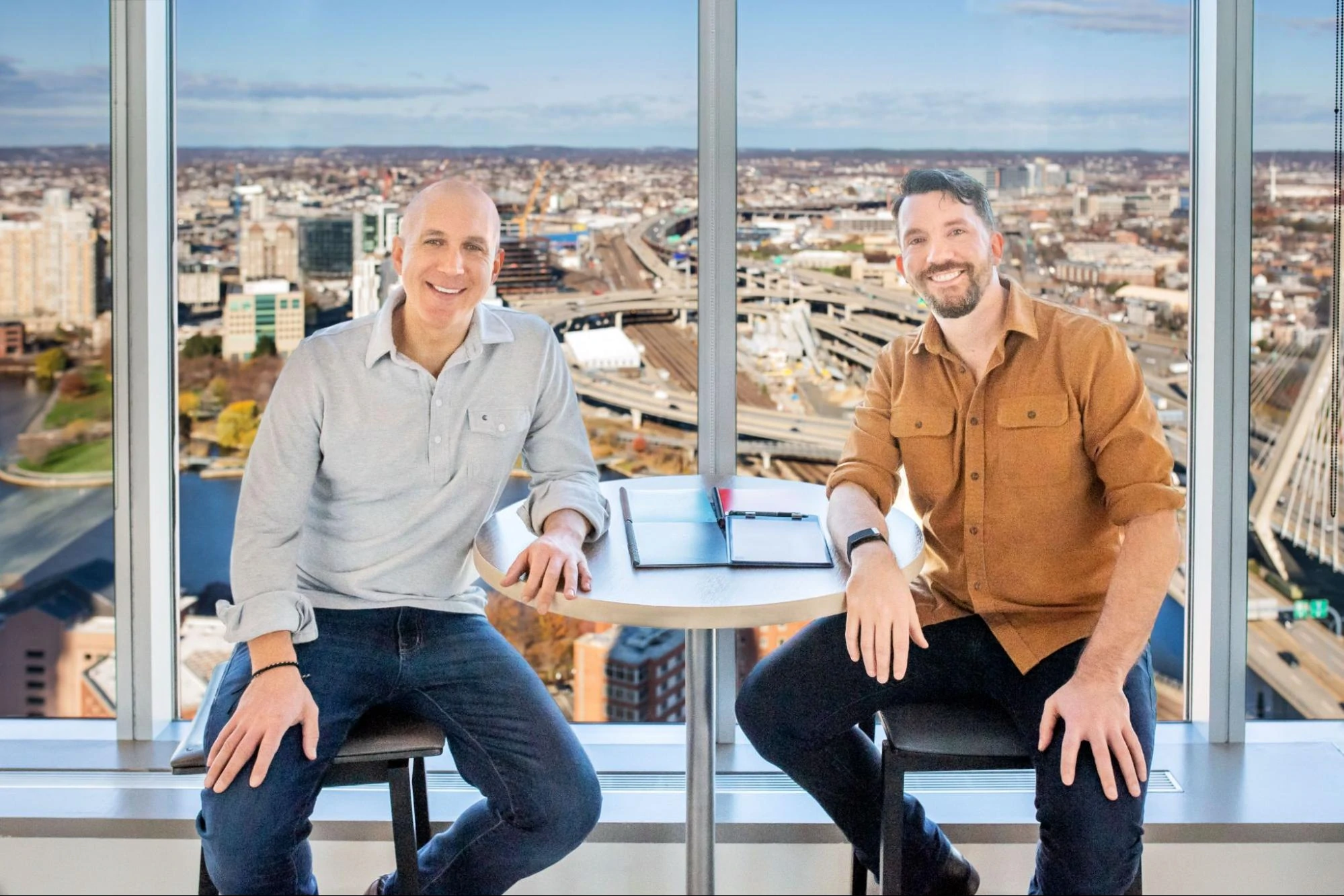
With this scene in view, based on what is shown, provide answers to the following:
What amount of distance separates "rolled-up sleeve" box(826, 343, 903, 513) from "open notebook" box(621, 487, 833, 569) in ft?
0.36

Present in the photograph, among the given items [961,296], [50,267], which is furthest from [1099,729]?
[50,267]

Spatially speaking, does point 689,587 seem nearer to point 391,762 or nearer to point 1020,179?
point 391,762

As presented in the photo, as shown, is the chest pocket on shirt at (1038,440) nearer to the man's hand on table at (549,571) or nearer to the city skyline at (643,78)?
the man's hand on table at (549,571)

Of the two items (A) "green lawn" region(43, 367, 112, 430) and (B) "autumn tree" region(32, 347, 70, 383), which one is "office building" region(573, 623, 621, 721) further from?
(B) "autumn tree" region(32, 347, 70, 383)

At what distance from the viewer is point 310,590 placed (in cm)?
206

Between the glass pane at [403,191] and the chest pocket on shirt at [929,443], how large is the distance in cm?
66

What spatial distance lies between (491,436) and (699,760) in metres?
0.65

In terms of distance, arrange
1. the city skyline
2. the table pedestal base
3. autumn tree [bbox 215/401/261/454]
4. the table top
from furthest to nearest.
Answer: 1. autumn tree [bbox 215/401/261/454]
2. the city skyline
3. the table pedestal base
4. the table top

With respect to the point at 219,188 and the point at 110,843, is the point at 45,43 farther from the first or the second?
the point at 110,843

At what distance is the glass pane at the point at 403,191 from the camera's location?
2.63 m

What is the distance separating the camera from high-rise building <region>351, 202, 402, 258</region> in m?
2.67

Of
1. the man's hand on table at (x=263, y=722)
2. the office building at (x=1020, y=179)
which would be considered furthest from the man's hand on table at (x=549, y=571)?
the office building at (x=1020, y=179)

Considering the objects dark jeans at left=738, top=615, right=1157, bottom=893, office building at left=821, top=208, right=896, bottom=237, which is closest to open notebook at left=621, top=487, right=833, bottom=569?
dark jeans at left=738, top=615, right=1157, bottom=893

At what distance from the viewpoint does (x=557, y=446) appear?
2146mm
